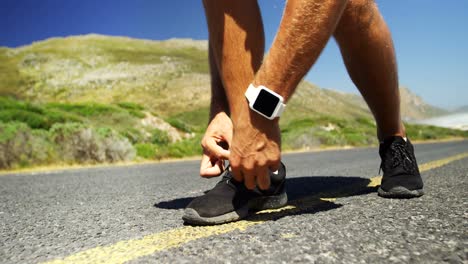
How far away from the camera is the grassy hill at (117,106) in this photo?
309 inches

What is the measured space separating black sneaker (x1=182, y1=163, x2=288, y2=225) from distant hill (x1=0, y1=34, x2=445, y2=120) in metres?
46.0

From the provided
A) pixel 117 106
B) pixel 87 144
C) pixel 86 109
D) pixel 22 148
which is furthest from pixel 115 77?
pixel 22 148

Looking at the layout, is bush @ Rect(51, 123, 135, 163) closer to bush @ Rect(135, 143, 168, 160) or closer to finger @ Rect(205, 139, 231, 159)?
bush @ Rect(135, 143, 168, 160)

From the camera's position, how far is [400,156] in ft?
6.57

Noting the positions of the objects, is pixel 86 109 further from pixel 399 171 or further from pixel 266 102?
pixel 266 102

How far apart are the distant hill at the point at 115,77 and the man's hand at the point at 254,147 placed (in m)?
46.4

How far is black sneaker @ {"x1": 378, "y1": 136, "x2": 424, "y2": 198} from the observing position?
185cm

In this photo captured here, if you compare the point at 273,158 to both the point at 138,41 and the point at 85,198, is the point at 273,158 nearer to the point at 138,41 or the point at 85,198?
the point at 85,198

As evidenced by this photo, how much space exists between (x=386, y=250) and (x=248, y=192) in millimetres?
715

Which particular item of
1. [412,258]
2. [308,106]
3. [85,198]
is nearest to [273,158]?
[412,258]

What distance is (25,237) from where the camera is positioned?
4.74 feet

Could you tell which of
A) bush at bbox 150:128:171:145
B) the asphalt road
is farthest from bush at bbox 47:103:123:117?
the asphalt road

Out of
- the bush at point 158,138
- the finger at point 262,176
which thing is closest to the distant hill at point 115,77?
the bush at point 158,138

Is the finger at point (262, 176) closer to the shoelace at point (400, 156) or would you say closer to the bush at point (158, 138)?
the shoelace at point (400, 156)
